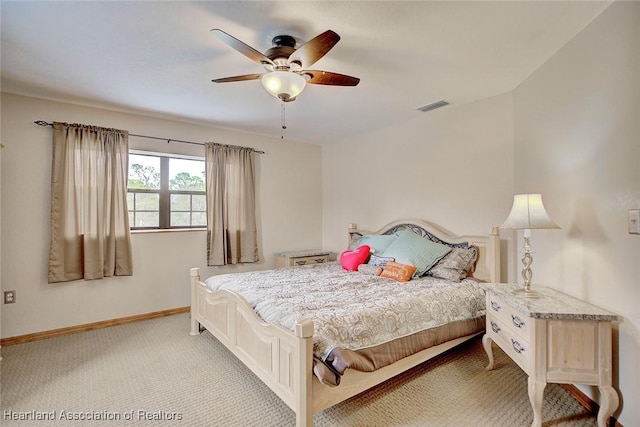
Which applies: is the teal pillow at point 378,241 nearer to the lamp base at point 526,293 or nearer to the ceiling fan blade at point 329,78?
the lamp base at point 526,293

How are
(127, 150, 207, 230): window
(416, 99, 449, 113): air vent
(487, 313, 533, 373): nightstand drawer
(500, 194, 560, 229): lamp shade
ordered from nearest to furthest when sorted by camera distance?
(487, 313, 533, 373): nightstand drawer
(500, 194, 560, 229): lamp shade
(416, 99, 449, 113): air vent
(127, 150, 207, 230): window

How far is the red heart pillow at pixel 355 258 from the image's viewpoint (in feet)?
11.1

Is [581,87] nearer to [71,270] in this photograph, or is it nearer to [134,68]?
[134,68]

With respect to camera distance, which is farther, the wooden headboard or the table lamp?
the wooden headboard

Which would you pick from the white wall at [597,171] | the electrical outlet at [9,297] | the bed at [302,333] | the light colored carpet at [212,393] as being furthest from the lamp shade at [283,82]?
the electrical outlet at [9,297]

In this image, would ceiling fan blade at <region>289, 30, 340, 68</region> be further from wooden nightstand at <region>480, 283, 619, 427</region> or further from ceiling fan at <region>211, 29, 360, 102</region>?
wooden nightstand at <region>480, 283, 619, 427</region>

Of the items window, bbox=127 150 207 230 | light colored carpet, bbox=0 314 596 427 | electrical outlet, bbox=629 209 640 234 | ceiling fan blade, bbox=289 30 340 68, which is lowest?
light colored carpet, bbox=0 314 596 427

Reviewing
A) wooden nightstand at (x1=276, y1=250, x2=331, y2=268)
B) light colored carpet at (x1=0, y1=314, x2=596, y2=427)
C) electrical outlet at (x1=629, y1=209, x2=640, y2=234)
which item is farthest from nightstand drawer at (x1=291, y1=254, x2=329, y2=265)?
electrical outlet at (x1=629, y1=209, x2=640, y2=234)

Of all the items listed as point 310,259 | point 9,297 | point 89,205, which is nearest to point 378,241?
point 310,259

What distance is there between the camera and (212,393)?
6.84 feet

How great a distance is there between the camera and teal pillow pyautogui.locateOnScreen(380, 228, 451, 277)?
3.02 metres

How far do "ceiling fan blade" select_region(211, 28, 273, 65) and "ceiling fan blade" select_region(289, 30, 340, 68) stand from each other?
20 cm

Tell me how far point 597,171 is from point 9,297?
4925 mm

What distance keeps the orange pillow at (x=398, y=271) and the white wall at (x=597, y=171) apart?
1.01 m
